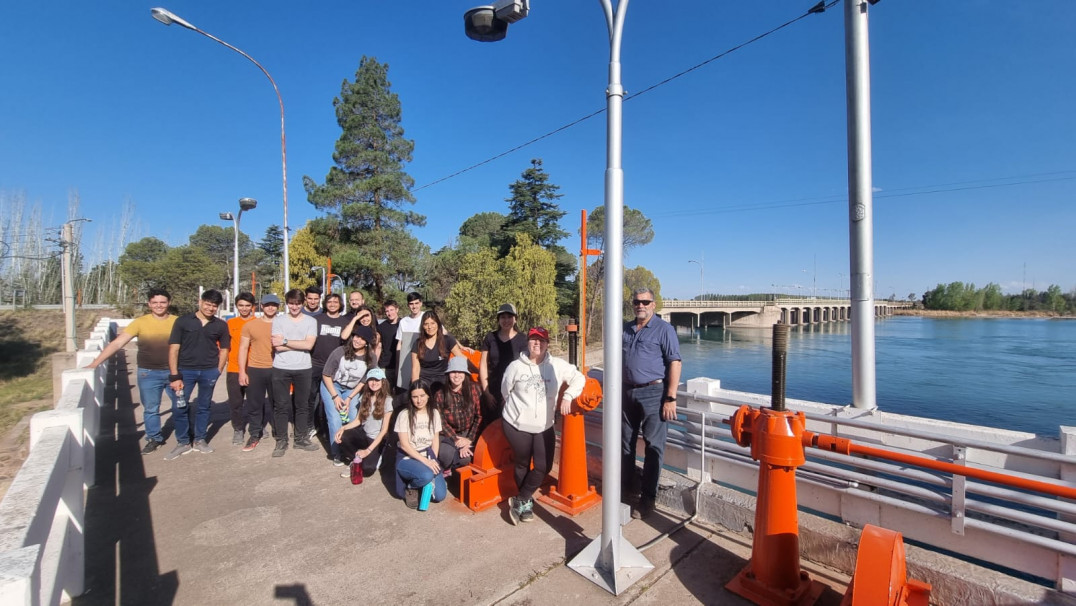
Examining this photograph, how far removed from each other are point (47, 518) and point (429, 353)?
3029mm

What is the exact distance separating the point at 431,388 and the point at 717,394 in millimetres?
2608

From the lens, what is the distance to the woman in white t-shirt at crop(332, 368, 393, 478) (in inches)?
188

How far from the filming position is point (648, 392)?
3.87 metres

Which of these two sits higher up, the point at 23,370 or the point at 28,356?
the point at 28,356

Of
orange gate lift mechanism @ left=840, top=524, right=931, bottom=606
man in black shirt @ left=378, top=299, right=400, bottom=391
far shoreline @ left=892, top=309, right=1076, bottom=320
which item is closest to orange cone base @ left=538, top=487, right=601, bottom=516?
orange gate lift mechanism @ left=840, top=524, right=931, bottom=606

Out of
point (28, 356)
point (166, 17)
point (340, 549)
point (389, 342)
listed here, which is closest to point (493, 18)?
point (389, 342)

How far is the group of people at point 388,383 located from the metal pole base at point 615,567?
0.78 metres

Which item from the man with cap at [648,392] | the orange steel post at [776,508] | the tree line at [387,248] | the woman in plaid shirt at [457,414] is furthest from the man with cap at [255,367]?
the tree line at [387,248]

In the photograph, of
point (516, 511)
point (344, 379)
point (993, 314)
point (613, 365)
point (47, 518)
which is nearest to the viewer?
point (47, 518)

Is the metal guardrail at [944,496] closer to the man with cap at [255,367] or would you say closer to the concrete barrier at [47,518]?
the concrete barrier at [47,518]

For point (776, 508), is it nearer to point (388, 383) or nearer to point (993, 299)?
point (388, 383)

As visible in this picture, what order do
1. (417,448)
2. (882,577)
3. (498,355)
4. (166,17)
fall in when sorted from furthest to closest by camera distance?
(166,17) < (498,355) < (417,448) < (882,577)

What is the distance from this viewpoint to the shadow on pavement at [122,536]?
2.95m

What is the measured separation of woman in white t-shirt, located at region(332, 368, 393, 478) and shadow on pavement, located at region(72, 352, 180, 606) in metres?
1.60
